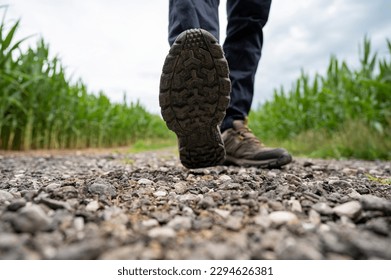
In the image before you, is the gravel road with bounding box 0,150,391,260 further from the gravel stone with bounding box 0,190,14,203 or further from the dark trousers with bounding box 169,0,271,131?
the dark trousers with bounding box 169,0,271,131

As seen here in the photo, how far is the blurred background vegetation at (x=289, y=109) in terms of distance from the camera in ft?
14.2

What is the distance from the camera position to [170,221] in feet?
2.89

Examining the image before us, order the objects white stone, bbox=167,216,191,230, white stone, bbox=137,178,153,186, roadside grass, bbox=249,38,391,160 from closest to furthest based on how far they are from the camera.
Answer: white stone, bbox=167,216,191,230 < white stone, bbox=137,178,153,186 < roadside grass, bbox=249,38,391,160

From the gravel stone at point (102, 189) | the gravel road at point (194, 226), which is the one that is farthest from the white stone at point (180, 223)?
the gravel stone at point (102, 189)

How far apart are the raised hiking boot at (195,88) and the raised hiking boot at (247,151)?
2.01ft

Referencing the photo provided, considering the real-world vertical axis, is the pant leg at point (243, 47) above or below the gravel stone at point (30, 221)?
above

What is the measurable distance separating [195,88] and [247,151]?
869 mm

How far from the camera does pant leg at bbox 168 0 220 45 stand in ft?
5.46

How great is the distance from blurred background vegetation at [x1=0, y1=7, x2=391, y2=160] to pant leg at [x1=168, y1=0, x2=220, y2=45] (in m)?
3.12

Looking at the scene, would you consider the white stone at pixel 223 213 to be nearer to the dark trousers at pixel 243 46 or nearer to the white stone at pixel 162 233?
the white stone at pixel 162 233

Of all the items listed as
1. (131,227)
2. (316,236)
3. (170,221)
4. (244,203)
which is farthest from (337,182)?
(131,227)

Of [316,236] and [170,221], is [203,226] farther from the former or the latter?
[316,236]

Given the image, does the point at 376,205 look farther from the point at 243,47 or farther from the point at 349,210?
the point at 243,47

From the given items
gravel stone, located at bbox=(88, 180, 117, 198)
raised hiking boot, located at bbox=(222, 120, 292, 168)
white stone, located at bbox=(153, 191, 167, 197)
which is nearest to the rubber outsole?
raised hiking boot, located at bbox=(222, 120, 292, 168)
